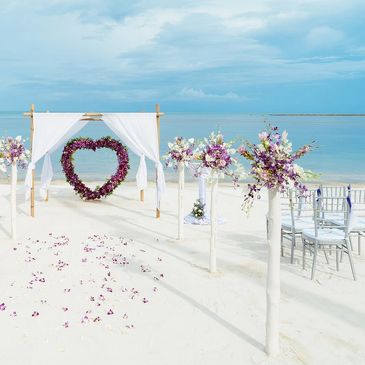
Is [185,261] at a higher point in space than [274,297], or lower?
lower

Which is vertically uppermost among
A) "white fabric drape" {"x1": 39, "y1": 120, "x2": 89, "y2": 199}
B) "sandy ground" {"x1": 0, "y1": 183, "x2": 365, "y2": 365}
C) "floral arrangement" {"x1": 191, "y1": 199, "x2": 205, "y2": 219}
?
"white fabric drape" {"x1": 39, "y1": 120, "x2": 89, "y2": 199}

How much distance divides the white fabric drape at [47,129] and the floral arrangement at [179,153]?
305 centimetres

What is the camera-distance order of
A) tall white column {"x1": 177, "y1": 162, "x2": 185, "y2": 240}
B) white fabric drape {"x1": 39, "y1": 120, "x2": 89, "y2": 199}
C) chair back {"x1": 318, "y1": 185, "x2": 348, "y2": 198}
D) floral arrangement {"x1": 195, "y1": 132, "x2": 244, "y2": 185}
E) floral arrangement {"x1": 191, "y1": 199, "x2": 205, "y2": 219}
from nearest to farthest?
1. floral arrangement {"x1": 195, "y1": 132, "x2": 244, "y2": 185}
2. chair back {"x1": 318, "y1": 185, "x2": 348, "y2": 198}
3. tall white column {"x1": 177, "y1": 162, "x2": 185, "y2": 240}
4. floral arrangement {"x1": 191, "y1": 199, "x2": 205, "y2": 219}
5. white fabric drape {"x1": 39, "y1": 120, "x2": 89, "y2": 199}

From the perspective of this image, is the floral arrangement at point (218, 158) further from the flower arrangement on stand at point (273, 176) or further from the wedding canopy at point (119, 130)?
the wedding canopy at point (119, 130)

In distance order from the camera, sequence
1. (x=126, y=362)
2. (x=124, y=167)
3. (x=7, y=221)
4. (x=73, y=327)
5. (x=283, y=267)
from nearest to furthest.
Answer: (x=126, y=362) < (x=73, y=327) < (x=283, y=267) < (x=7, y=221) < (x=124, y=167)

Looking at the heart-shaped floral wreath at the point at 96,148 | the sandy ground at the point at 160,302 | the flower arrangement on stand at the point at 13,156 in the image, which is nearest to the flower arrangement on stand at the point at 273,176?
the sandy ground at the point at 160,302

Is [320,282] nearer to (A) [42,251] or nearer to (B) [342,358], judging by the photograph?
(B) [342,358]

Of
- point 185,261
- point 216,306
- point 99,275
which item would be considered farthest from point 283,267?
point 99,275

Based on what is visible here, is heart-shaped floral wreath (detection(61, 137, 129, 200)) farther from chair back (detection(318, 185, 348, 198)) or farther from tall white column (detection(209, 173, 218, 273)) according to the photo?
tall white column (detection(209, 173, 218, 273))

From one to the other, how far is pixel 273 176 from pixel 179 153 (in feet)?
17.0

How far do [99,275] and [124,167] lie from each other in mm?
6646

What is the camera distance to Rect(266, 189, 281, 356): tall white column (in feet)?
15.1

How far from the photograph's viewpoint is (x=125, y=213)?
12.0 metres

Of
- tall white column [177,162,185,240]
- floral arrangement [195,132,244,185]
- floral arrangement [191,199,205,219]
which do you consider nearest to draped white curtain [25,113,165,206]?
floral arrangement [191,199,205,219]
